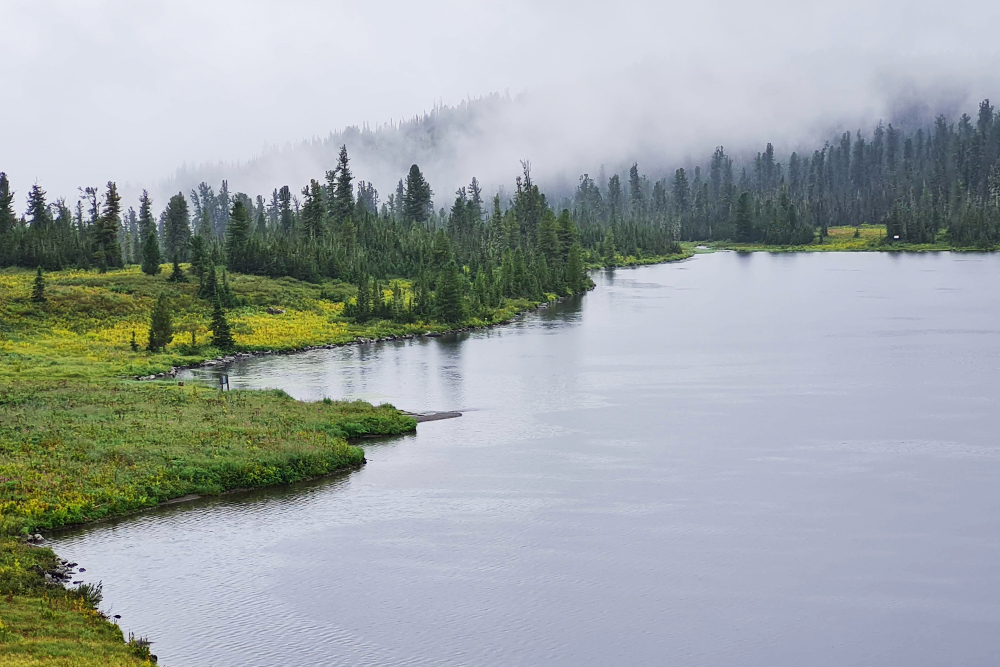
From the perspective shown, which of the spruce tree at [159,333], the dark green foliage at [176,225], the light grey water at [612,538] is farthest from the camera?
the dark green foliage at [176,225]

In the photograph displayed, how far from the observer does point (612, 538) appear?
35938 millimetres

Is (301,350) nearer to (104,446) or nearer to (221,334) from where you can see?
(221,334)

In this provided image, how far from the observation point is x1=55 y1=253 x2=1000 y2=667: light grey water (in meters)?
27.8

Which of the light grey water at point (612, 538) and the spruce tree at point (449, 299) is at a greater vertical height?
the spruce tree at point (449, 299)

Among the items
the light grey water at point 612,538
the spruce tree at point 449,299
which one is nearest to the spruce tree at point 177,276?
the spruce tree at point 449,299

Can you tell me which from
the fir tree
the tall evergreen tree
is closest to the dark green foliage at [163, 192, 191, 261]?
the tall evergreen tree

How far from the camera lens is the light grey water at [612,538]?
91.4 feet

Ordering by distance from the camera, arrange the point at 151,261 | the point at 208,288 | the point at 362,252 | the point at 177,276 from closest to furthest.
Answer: the point at 208,288 → the point at 177,276 → the point at 151,261 → the point at 362,252

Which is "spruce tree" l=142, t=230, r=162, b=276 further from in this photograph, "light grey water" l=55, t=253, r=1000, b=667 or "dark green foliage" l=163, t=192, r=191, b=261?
"light grey water" l=55, t=253, r=1000, b=667

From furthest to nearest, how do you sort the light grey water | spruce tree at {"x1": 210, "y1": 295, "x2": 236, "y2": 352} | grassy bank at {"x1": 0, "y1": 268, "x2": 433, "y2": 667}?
spruce tree at {"x1": 210, "y1": 295, "x2": 236, "y2": 352} < the light grey water < grassy bank at {"x1": 0, "y1": 268, "x2": 433, "y2": 667}

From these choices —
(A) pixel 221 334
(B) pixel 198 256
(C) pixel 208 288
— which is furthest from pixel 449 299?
(B) pixel 198 256

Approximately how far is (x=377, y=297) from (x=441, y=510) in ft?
238

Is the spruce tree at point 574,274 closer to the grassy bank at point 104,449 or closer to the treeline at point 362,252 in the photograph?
the treeline at point 362,252

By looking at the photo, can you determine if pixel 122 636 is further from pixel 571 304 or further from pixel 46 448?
pixel 571 304
